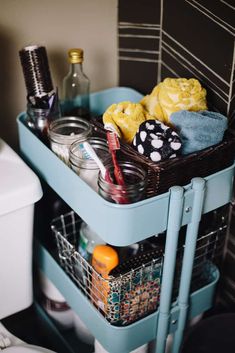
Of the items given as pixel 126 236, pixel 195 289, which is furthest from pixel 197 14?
pixel 195 289

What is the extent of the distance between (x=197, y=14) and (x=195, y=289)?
62 centimetres

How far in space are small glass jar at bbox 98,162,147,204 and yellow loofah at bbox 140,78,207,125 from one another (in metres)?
→ 0.15

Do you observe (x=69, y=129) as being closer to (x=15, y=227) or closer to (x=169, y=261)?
(x=15, y=227)

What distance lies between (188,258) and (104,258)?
0.58 ft

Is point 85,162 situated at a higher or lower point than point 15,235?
higher

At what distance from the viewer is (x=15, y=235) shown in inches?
41.9

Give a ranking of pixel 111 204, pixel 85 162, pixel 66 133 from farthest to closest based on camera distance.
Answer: pixel 66 133 < pixel 85 162 < pixel 111 204

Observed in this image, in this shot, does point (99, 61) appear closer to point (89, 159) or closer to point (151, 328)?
point (89, 159)

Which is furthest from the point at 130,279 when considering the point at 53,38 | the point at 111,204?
the point at 53,38

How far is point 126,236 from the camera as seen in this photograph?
2.99 ft

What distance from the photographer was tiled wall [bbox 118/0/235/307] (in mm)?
1003

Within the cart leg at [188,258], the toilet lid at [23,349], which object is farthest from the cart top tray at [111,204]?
the toilet lid at [23,349]

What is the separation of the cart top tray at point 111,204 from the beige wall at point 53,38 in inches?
4.0

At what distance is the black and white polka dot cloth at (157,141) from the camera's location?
36.0 inches
